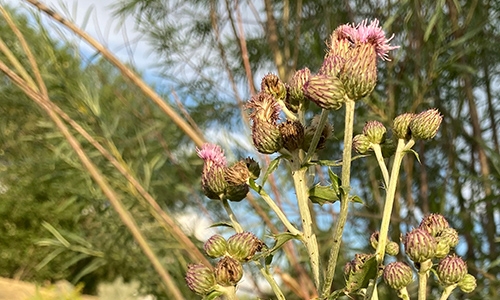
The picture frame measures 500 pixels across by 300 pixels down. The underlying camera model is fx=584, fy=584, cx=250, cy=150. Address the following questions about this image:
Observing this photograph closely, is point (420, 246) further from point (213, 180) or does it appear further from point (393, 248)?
point (213, 180)

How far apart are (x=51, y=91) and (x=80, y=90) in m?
0.07

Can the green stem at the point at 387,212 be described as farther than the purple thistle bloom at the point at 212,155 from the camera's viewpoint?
No

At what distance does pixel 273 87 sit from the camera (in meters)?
0.36

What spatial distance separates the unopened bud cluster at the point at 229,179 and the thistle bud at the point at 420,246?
0.10m

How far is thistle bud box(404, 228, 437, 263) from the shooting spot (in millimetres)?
339

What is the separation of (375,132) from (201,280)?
14 cm

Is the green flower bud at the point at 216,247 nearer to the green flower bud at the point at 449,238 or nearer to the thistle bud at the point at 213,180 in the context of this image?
the thistle bud at the point at 213,180

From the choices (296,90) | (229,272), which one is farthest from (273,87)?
(229,272)

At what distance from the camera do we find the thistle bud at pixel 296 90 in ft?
1.16

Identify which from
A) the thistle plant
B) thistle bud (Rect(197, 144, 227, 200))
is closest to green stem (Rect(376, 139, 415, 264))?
the thistle plant

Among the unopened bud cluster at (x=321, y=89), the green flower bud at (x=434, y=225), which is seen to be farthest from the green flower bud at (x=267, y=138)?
the green flower bud at (x=434, y=225)

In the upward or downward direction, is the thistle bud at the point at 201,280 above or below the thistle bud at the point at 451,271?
below

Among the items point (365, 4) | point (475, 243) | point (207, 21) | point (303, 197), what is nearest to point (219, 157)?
point (303, 197)

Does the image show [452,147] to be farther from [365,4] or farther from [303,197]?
[303,197]
